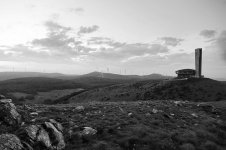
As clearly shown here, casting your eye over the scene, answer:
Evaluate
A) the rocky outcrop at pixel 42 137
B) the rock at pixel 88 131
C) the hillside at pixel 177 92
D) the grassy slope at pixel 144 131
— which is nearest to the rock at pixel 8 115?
the rocky outcrop at pixel 42 137

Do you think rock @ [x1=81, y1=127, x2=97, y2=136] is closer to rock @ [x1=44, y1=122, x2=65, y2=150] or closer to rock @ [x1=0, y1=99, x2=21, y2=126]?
rock @ [x1=44, y1=122, x2=65, y2=150]

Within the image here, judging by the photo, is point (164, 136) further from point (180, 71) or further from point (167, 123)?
point (180, 71)

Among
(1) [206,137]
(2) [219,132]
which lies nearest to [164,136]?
(1) [206,137]

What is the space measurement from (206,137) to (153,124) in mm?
4127

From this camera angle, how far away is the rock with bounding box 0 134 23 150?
28.3 feet

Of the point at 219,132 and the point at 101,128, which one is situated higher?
the point at 101,128

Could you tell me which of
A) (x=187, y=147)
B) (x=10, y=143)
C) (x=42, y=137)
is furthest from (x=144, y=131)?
(x=10, y=143)

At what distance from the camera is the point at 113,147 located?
11406 millimetres

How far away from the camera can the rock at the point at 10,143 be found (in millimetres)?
8627

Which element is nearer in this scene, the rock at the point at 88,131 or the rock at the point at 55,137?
the rock at the point at 55,137

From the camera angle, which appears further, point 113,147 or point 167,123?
point 167,123

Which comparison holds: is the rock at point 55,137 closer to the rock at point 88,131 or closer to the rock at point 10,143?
the rock at point 88,131

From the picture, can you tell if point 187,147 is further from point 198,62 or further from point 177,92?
point 198,62

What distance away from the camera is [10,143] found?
351 inches
